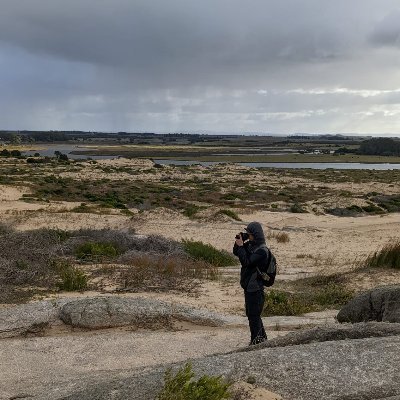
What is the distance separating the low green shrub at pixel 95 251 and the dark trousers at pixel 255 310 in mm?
9057

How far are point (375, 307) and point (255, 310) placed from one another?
2301 mm

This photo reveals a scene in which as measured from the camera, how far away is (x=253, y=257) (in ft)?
22.2

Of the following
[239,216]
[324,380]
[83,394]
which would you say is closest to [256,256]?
[324,380]

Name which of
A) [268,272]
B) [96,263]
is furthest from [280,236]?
[268,272]

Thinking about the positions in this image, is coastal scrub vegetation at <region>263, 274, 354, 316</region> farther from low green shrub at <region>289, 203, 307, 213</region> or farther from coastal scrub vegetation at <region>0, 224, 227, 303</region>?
low green shrub at <region>289, 203, 307, 213</region>

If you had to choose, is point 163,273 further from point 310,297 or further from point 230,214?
point 230,214

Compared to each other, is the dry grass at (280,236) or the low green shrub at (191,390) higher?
the low green shrub at (191,390)

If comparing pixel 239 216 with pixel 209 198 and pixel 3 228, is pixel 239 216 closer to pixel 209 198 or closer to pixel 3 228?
pixel 209 198

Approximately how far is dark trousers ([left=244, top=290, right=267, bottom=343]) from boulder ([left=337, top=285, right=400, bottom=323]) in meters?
1.98

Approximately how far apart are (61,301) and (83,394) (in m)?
5.42

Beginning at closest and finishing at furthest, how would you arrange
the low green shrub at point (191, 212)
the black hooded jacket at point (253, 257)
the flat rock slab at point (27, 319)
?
1. the black hooded jacket at point (253, 257)
2. the flat rock slab at point (27, 319)
3. the low green shrub at point (191, 212)

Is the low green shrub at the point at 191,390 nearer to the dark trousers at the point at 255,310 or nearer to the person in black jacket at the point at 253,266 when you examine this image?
the person in black jacket at the point at 253,266

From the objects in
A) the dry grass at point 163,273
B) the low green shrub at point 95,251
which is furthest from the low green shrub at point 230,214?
the dry grass at point 163,273

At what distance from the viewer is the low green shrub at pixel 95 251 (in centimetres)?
1564
